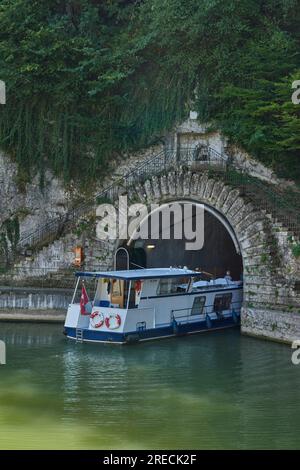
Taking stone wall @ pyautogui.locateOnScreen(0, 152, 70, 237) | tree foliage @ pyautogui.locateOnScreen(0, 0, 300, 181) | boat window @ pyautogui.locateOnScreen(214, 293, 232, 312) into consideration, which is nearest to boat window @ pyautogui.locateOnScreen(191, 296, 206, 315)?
boat window @ pyautogui.locateOnScreen(214, 293, 232, 312)

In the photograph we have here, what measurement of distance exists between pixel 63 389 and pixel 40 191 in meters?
14.0

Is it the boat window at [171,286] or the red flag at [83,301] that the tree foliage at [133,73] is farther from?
the red flag at [83,301]

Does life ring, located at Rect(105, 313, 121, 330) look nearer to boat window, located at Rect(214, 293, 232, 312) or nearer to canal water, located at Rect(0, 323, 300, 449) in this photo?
canal water, located at Rect(0, 323, 300, 449)

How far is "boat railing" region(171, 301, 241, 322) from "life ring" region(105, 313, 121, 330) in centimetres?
244

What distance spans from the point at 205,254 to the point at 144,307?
27.0 ft

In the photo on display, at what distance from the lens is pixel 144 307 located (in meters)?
25.2

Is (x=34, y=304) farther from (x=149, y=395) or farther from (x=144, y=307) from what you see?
(x=149, y=395)

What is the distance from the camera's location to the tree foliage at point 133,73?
28.7 metres

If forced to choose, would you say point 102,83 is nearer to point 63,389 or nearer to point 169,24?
point 169,24

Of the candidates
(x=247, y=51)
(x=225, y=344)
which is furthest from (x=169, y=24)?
(x=225, y=344)

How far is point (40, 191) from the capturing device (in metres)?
31.5

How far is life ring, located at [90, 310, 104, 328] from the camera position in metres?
24.6

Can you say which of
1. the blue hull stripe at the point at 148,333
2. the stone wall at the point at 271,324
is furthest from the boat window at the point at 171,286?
the stone wall at the point at 271,324

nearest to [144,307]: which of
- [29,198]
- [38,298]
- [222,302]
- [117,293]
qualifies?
[117,293]
